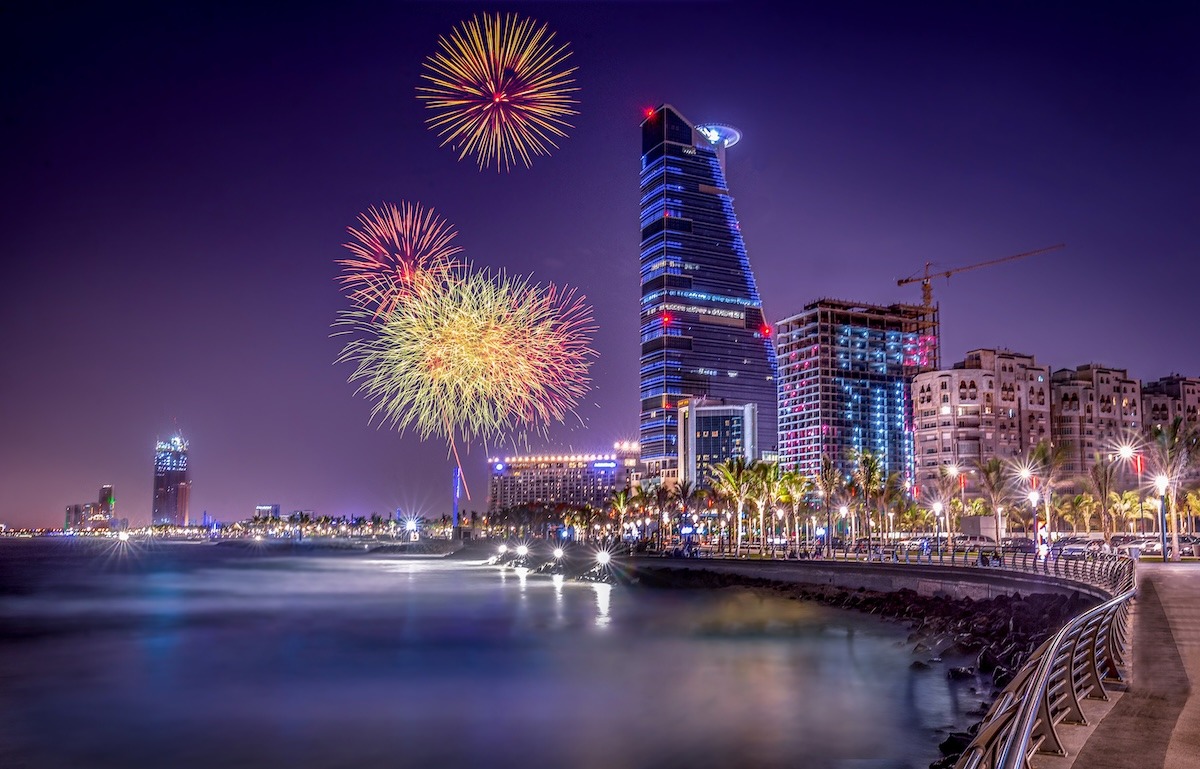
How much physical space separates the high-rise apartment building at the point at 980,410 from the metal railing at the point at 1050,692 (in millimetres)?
168655

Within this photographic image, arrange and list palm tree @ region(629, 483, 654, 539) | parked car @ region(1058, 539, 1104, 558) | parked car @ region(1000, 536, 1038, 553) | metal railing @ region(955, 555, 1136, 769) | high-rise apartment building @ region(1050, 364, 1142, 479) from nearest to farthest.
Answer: metal railing @ region(955, 555, 1136, 769) < parked car @ region(1058, 539, 1104, 558) < parked car @ region(1000, 536, 1038, 553) < palm tree @ region(629, 483, 654, 539) < high-rise apartment building @ region(1050, 364, 1142, 479)

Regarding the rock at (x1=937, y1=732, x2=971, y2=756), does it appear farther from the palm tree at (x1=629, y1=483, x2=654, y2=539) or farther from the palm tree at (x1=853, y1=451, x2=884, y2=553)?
the palm tree at (x1=629, y1=483, x2=654, y2=539)

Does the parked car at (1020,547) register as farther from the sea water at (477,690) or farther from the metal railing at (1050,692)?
the metal railing at (1050,692)

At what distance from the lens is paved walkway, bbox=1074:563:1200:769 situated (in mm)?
9641

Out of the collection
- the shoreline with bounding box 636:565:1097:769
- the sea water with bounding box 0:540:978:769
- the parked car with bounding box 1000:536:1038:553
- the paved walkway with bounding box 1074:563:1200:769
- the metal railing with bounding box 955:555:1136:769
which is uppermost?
the metal railing with bounding box 955:555:1136:769

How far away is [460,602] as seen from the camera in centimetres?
6962

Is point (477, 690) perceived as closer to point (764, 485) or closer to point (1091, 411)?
point (764, 485)

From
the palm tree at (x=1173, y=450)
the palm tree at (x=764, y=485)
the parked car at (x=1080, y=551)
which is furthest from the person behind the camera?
the palm tree at (x=764, y=485)

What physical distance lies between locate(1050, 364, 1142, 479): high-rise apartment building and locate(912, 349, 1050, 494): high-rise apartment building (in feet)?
13.7

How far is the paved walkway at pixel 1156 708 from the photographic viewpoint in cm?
964

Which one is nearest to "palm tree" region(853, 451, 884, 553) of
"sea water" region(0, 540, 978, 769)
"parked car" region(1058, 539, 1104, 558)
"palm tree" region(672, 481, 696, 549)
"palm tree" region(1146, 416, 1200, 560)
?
"parked car" region(1058, 539, 1104, 558)

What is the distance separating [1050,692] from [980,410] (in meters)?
181

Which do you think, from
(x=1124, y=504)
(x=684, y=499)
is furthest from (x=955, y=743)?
(x=1124, y=504)

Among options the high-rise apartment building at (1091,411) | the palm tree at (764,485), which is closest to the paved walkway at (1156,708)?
the palm tree at (764,485)
